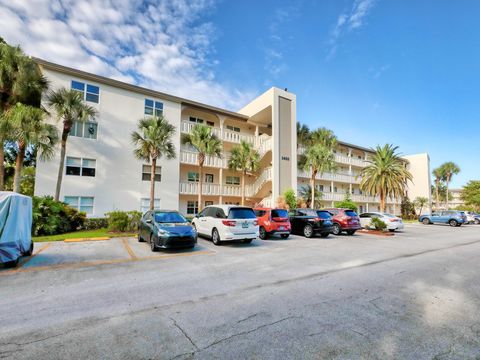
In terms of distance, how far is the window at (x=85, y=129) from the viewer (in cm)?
1830

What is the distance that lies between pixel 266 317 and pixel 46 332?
325 cm

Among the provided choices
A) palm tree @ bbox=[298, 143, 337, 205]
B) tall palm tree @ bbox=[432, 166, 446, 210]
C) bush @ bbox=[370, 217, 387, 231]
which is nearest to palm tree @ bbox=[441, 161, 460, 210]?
tall palm tree @ bbox=[432, 166, 446, 210]

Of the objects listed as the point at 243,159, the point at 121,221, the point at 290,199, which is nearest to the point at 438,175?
the point at 290,199

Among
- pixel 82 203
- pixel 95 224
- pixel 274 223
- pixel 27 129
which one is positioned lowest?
pixel 95 224

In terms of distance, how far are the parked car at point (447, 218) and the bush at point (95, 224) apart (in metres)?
34.6

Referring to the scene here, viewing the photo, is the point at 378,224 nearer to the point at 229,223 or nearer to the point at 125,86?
the point at 229,223

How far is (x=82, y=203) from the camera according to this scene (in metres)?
17.9

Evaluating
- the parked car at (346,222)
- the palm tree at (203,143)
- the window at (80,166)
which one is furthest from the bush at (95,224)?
the parked car at (346,222)

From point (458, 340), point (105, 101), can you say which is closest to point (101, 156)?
point (105, 101)

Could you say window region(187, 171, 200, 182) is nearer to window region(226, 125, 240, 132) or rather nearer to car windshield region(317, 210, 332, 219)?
window region(226, 125, 240, 132)

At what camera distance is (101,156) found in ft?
61.6

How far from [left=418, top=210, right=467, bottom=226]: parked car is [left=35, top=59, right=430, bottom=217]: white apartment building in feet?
51.5

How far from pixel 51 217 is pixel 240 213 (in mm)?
11285

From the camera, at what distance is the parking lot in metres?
3.07
